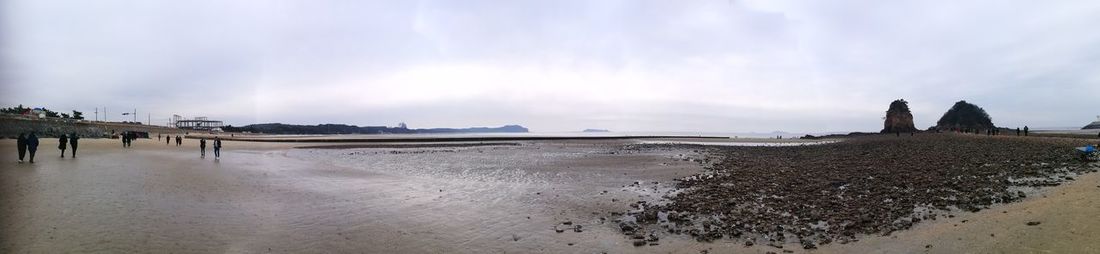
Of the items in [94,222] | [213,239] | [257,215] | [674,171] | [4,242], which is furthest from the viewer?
[674,171]

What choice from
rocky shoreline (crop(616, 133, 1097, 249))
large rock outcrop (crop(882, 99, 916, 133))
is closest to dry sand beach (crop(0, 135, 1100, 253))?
rocky shoreline (crop(616, 133, 1097, 249))

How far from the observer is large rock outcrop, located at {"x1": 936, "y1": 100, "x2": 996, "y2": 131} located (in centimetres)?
8319

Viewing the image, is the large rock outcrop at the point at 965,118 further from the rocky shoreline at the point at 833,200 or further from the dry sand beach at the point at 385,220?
the dry sand beach at the point at 385,220

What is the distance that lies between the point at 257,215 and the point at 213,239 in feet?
8.44

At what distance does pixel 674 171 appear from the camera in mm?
23703

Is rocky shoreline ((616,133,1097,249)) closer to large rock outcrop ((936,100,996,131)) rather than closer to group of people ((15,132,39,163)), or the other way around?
group of people ((15,132,39,163))

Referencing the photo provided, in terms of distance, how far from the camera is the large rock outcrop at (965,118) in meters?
83.2

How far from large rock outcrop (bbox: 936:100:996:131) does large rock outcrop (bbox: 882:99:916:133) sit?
247 inches

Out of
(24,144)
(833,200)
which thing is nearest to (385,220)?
(833,200)

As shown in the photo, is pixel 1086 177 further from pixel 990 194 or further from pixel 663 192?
pixel 663 192

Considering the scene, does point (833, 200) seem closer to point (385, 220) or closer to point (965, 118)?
point (385, 220)

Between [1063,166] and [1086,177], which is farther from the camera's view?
[1063,166]

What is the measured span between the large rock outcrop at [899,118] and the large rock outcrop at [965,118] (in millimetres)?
6277

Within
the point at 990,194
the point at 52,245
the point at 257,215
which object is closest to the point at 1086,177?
the point at 990,194
